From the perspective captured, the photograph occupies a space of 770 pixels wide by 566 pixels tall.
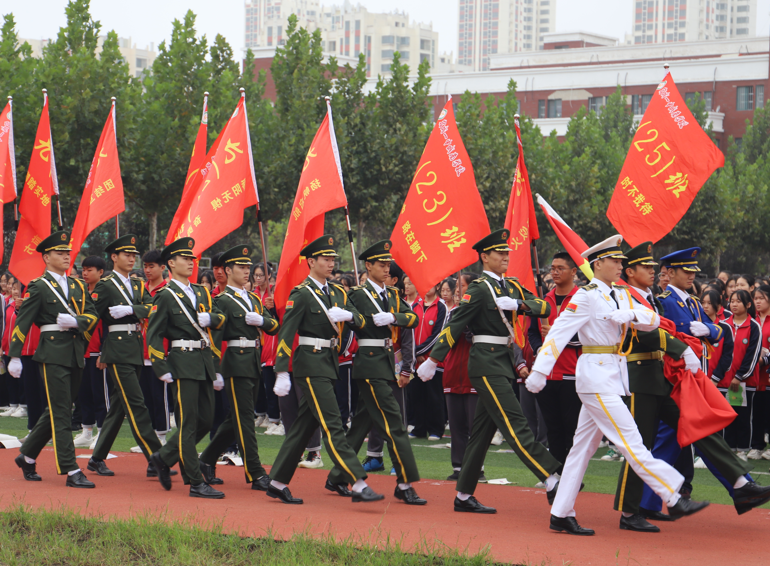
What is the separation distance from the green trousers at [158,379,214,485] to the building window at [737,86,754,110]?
6187cm

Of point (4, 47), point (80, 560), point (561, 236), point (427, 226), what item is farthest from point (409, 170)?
point (80, 560)

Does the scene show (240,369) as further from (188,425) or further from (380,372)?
(380,372)

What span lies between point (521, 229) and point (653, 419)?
2.92m

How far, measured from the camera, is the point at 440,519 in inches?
279

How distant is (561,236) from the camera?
7.56 m

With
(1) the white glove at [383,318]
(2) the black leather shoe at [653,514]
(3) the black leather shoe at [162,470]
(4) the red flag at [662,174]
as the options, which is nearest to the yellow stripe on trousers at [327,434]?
(1) the white glove at [383,318]

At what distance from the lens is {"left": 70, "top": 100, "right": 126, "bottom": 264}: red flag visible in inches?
446

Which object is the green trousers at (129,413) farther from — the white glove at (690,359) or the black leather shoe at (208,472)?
the white glove at (690,359)

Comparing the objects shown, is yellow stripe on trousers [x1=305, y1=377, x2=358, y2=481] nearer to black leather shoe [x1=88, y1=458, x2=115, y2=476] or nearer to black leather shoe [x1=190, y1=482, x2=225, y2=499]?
black leather shoe [x1=190, y1=482, x2=225, y2=499]

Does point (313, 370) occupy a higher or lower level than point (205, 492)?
higher

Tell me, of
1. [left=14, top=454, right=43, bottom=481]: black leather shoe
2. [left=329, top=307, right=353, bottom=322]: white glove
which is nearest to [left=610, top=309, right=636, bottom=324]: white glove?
[left=329, top=307, right=353, bottom=322]: white glove

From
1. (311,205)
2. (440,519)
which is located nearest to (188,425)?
(440,519)

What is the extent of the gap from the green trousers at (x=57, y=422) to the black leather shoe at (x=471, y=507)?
132 inches

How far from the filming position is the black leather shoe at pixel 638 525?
671 centimetres
